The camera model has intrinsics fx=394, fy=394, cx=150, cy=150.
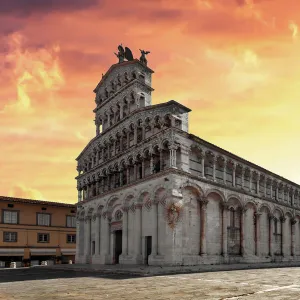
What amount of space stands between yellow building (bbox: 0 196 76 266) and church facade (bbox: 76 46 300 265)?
10469 mm

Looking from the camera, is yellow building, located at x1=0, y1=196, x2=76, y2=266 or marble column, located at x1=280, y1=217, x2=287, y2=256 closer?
marble column, located at x1=280, y1=217, x2=287, y2=256

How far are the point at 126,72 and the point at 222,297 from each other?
34.6 meters

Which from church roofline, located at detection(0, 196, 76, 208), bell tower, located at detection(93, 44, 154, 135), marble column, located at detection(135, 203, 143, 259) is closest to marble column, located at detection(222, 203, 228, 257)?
marble column, located at detection(135, 203, 143, 259)

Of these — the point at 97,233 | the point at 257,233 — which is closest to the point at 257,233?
the point at 257,233

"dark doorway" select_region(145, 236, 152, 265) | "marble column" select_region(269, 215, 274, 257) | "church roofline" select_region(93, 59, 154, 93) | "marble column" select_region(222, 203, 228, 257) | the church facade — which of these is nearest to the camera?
the church facade

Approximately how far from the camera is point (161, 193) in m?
36.2

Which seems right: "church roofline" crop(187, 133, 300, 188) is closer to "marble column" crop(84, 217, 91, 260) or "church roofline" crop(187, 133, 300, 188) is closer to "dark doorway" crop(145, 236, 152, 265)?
"dark doorway" crop(145, 236, 152, 265)

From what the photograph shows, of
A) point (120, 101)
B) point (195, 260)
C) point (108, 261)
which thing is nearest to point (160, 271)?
point (195, 260)

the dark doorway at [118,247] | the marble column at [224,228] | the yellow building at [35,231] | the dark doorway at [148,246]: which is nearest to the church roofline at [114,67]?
the marble column at [224,228]

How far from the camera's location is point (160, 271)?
27984 mm

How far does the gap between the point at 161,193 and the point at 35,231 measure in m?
30.9

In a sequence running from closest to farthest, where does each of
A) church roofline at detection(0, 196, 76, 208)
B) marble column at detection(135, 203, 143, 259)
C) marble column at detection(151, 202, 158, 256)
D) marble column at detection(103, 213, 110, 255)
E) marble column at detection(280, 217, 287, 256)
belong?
marble column at detection(151, 202, 158, 256) → marble column at detection(135, 203, 143, 259) → marble column at detection(103, 213, 110, 255) → marble column at detection(280, 217, 287, 256) → church roofline at detection(0, 196, 76, 208)

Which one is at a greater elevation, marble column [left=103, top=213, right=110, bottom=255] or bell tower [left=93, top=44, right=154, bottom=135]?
bell tower [left=93, top=44, right=154, bottom=135]

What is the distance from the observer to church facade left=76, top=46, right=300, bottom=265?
35938mm
